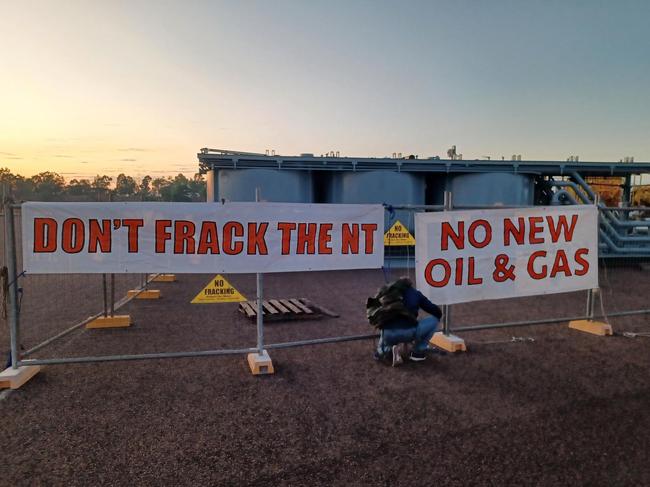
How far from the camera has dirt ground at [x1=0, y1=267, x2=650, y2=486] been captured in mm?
4000

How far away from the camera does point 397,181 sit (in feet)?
61.1

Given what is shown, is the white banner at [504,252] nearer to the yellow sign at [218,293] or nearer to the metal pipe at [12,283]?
the yellow sign at [218,293]

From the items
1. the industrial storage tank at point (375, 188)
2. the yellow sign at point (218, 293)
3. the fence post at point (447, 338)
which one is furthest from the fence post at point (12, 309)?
the industrial storage tank at point (375, 188)

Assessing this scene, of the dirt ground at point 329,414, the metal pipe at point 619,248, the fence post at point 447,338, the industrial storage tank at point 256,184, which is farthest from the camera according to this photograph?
the metal pipe at point 619,248

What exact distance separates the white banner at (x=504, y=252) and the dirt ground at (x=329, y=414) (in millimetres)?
1072

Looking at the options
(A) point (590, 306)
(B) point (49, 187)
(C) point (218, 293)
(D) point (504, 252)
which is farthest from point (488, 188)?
(B) point (49, 187)

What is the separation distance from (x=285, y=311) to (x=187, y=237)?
380cm

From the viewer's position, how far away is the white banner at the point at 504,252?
7.12m

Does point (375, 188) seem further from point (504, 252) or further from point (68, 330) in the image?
point (68, 330)

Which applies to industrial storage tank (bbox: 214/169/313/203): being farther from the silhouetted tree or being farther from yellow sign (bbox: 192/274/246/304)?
yellow sign (bbox: 192/274/246/304)

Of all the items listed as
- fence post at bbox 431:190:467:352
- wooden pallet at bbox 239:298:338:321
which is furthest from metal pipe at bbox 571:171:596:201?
fence post at bbox 431:190:467:352

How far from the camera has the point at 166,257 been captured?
641cm

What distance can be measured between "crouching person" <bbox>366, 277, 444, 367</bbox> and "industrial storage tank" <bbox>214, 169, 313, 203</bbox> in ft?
37.7

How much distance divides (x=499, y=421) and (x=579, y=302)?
27.1 feet
